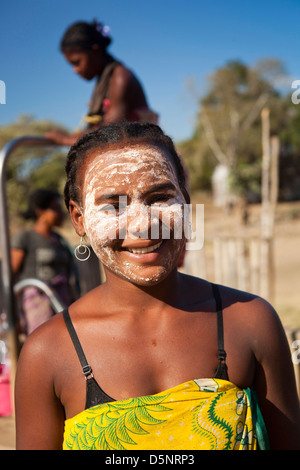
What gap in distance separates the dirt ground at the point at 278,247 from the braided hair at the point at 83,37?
86.1 inches

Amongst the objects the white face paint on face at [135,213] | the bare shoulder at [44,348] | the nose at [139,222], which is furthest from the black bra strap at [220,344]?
the bare shoulder at [44,348]

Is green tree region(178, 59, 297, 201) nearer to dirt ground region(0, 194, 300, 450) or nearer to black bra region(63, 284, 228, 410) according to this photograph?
dirt ground region(0, 194, 300, 450)

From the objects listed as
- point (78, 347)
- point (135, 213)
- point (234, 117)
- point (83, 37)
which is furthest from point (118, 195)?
point (234, 117)

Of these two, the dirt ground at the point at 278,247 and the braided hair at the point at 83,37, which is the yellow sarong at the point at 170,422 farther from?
the braided hair at the point at 83,37

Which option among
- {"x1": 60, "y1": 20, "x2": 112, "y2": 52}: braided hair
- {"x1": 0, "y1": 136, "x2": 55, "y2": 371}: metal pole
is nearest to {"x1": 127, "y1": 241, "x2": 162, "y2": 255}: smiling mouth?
{"x1": 0, "y1": 136, "x2": 55, "y2": 371}: metal pole

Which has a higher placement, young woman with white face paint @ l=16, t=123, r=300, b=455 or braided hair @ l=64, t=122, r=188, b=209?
braided hair @ l=64, t=122, r=188, b=209

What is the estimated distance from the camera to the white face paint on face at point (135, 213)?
1274 mm

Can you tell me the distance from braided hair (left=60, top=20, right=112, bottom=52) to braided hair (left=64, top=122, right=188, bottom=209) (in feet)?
5.24

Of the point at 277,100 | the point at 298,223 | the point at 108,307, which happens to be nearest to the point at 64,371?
Result: the point at 108,307

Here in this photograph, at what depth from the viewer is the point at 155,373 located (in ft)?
4.17

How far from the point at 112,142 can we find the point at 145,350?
1.95 ft

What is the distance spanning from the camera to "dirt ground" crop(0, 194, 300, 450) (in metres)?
7.12
